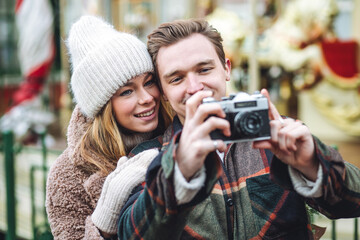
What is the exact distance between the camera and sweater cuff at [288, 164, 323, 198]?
1.30 metres

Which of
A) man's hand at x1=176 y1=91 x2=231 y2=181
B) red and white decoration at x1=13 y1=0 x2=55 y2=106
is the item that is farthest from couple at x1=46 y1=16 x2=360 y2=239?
red and white decoration at x1=13 y1=0 x2=55 y2=106

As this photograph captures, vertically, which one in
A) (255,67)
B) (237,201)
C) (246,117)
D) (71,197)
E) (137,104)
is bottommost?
(71,197)

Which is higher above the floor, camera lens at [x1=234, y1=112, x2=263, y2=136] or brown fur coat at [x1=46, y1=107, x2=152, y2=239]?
camera lens at [x1=234, y1=112, x2=263, y2=136]

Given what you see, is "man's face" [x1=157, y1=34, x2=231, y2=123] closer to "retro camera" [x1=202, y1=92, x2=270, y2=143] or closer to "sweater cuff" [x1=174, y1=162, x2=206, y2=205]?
"retro camera" [x1=202, y1=92, x2=270, y2=143]

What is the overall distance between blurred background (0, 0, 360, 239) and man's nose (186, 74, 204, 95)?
2124mm

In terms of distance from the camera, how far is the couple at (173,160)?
4.04 ft

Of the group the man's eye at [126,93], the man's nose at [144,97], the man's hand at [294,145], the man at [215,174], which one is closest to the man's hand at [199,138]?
the man at [215,174]

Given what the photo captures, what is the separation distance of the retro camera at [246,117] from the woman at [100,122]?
711mm

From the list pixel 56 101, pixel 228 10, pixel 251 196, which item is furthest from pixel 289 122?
pixel 56 101

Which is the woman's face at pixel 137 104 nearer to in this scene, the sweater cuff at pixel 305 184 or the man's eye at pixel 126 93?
the man's eye at pixel 126 93

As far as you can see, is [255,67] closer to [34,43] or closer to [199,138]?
[199,138]

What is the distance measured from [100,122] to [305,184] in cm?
101

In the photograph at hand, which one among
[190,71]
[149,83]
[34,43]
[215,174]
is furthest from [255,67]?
[34,43]

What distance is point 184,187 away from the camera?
1.18 m
